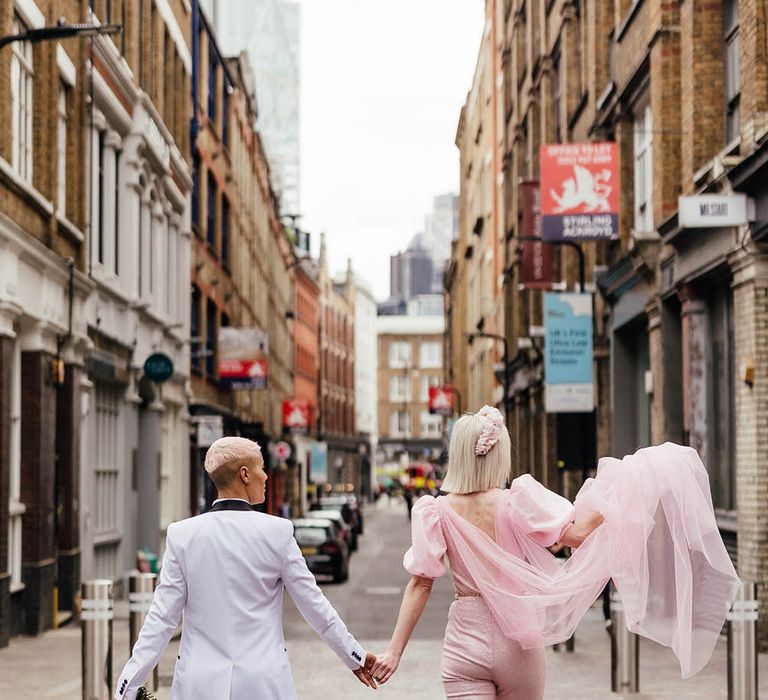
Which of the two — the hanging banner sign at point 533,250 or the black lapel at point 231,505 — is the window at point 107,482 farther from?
the black lapel at point 231,505

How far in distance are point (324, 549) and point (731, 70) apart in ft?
54.9

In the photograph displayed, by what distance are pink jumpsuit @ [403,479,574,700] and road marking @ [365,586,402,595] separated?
2290cm

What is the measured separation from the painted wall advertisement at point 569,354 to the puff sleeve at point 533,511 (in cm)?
1815

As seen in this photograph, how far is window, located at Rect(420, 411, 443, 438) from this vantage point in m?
134

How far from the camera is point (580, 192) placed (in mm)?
23094

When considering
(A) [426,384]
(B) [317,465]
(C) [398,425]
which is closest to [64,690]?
(B) [317,465]

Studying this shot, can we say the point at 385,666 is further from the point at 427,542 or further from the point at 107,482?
the point at 107,482

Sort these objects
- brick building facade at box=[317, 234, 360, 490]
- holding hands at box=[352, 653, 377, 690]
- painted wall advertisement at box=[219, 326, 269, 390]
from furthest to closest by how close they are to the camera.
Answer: brick building facade at box=[317, 234, 360, 490], painted wall advertisement at box=[219, 326, 269, 390], holding hands at box=[352, 653, 377, 690]

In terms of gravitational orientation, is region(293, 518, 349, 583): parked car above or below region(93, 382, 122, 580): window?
below

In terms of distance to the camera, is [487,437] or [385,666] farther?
[385,666]

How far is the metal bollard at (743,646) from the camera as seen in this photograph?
11.5 m

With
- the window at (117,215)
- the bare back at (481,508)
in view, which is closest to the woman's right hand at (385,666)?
the bare back at (481,508)

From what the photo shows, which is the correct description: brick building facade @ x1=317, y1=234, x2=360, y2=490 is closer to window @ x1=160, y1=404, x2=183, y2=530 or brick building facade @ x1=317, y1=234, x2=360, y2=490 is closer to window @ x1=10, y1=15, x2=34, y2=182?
window @ x1=160, y1=404, x2=183, y2=530

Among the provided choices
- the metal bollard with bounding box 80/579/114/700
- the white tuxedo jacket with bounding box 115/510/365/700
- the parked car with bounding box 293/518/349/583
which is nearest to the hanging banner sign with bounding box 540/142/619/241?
the parked car with bounding box 293/518/349/583
